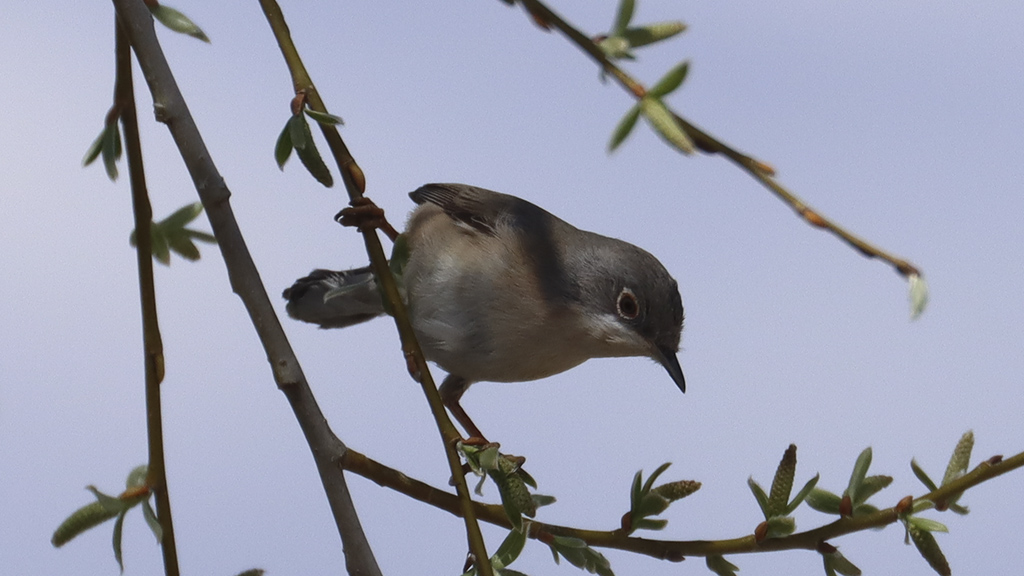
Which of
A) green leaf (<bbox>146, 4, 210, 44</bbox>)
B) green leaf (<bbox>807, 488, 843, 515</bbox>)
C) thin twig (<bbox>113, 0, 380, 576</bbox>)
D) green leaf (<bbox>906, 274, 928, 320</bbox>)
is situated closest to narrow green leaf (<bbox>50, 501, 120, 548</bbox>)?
thin twig (<bbox>113, 0, 380, 576</bbox>)

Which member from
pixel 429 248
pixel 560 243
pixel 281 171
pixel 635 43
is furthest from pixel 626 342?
pixel 635 43

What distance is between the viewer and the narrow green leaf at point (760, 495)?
104 inches

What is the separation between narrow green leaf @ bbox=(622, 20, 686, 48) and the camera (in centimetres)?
231

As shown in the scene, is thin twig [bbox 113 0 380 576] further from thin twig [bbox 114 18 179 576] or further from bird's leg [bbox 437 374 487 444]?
bird's leg [bbox 437 374 487 444]

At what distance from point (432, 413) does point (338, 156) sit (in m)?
0.72

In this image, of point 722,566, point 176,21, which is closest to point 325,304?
point 176,21

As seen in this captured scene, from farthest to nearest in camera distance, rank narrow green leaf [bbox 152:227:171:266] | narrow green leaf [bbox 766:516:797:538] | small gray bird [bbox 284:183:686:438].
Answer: small gray bird [bbox 284:183:686:438]
narrow green leaf [bbox 152:227:171:266]
narrow green leaf [bbox 766:516:797:538]

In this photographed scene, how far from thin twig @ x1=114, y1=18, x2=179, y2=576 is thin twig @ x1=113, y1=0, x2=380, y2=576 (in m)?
0.10

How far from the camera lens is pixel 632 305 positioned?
5328 millimetres

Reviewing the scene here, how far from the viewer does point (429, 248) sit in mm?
5234

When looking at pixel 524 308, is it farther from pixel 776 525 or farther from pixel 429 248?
pixel 776 525

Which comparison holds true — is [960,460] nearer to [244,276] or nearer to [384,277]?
[384,277]

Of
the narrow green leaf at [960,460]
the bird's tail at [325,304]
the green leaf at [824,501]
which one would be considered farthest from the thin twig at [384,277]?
the bird's tail at [325,304]

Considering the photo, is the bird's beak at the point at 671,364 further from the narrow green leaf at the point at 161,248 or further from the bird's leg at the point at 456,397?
the narrow green leaf at the point at 161,248
